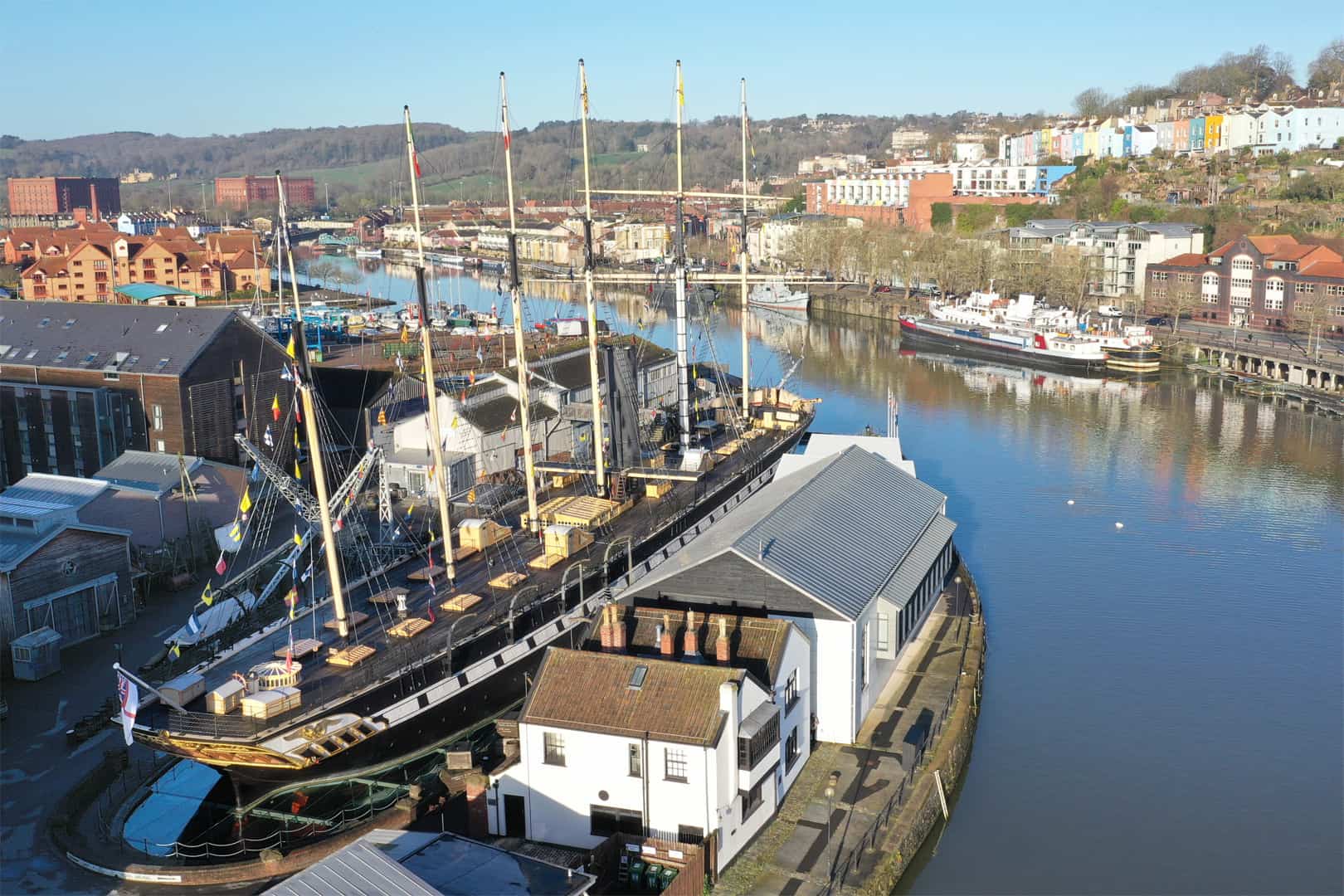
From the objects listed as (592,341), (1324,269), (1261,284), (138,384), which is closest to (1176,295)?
(1261,284)

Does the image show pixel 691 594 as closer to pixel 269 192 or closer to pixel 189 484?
pixel 189 484

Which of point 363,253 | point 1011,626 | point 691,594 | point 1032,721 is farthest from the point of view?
point 363,253

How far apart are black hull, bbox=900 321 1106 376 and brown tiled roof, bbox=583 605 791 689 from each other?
118ft

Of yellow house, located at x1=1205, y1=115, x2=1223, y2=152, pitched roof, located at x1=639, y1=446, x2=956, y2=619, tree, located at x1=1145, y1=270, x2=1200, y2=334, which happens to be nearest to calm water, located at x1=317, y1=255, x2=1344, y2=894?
pitched roof, located at x1=639, y1=446, x2=956, y2=619

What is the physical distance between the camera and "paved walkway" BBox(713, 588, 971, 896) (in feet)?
42.8

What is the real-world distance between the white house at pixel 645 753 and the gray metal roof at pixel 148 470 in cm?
1328

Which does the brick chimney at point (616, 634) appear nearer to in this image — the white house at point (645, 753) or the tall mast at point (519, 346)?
the white house at point (645, 753)

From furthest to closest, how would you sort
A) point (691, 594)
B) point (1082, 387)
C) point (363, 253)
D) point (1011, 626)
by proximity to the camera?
point (363, 253) → point (1082, 387) → point (1011, 626) → point (691, 594)

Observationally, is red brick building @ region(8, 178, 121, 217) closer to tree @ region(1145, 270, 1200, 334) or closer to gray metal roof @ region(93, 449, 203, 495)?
tree @ region(1145, 270, 1200, 334)

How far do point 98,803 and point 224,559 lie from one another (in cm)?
900

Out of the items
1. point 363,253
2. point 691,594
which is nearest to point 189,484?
point 691,594

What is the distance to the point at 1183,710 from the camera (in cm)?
1795

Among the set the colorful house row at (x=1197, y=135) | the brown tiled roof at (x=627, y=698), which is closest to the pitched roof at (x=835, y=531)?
the brown tiled roof at (x=627, y=698)

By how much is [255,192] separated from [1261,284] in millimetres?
130844
